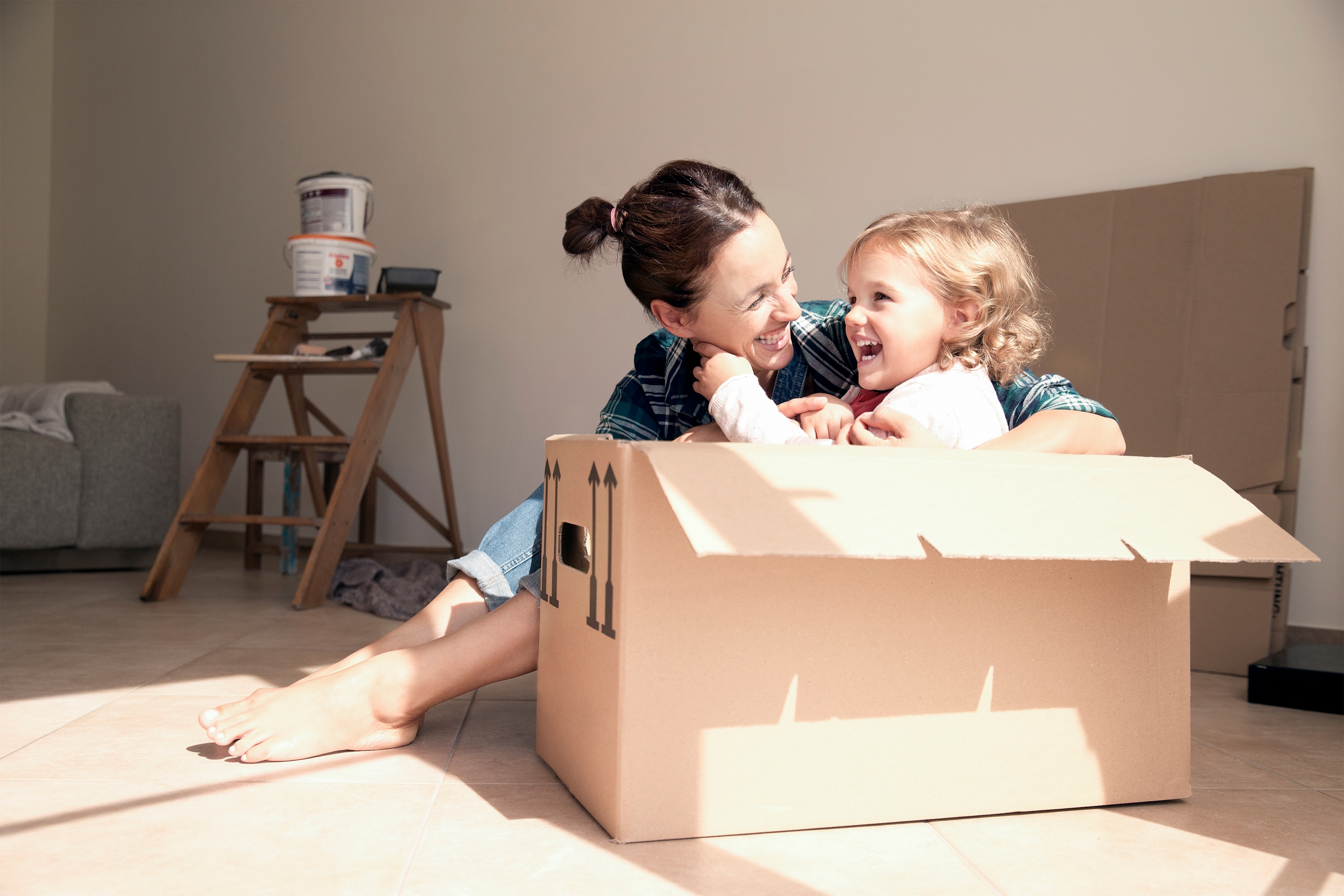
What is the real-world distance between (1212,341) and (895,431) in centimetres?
133

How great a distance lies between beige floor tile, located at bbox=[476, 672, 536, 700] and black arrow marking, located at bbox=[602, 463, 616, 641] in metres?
0.67

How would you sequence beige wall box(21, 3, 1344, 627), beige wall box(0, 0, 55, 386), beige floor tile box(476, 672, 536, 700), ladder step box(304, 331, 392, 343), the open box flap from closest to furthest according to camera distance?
the open box flap < beige floor tile box(476, 672, 536, 700) < beige wall box(21, 3, 1344, 627) < ladder step box(304, 331, 392, 343) < beige wall box(0, 0, 55, 386)

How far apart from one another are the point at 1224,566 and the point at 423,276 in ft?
7.04

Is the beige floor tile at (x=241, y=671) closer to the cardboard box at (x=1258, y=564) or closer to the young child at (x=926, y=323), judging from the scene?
the young child at (x=926, y=323)

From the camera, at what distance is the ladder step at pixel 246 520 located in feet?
7.89

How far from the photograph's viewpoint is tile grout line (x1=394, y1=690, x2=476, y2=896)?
82cm

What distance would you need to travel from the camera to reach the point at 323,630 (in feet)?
6.87

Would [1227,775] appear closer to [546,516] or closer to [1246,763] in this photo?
[1246,763]

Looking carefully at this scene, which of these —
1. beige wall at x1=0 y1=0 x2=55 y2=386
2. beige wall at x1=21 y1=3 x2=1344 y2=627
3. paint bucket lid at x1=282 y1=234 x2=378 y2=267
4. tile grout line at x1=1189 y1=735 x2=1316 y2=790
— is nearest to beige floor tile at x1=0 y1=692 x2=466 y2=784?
tile grout line at x1=1189 y1=735 x2=1316 y2=790

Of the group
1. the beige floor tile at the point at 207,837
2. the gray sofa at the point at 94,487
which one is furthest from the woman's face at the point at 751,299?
the gray sofa at the point at 94,487

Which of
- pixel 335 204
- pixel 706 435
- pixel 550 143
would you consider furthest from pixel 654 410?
pixel 550 143

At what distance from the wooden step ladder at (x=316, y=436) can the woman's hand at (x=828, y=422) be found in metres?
1.54

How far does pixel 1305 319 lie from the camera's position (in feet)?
6.65

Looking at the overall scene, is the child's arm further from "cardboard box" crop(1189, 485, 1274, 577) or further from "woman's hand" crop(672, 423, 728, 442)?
"cardboard box" crop(1189, 485, 1274, 577)
